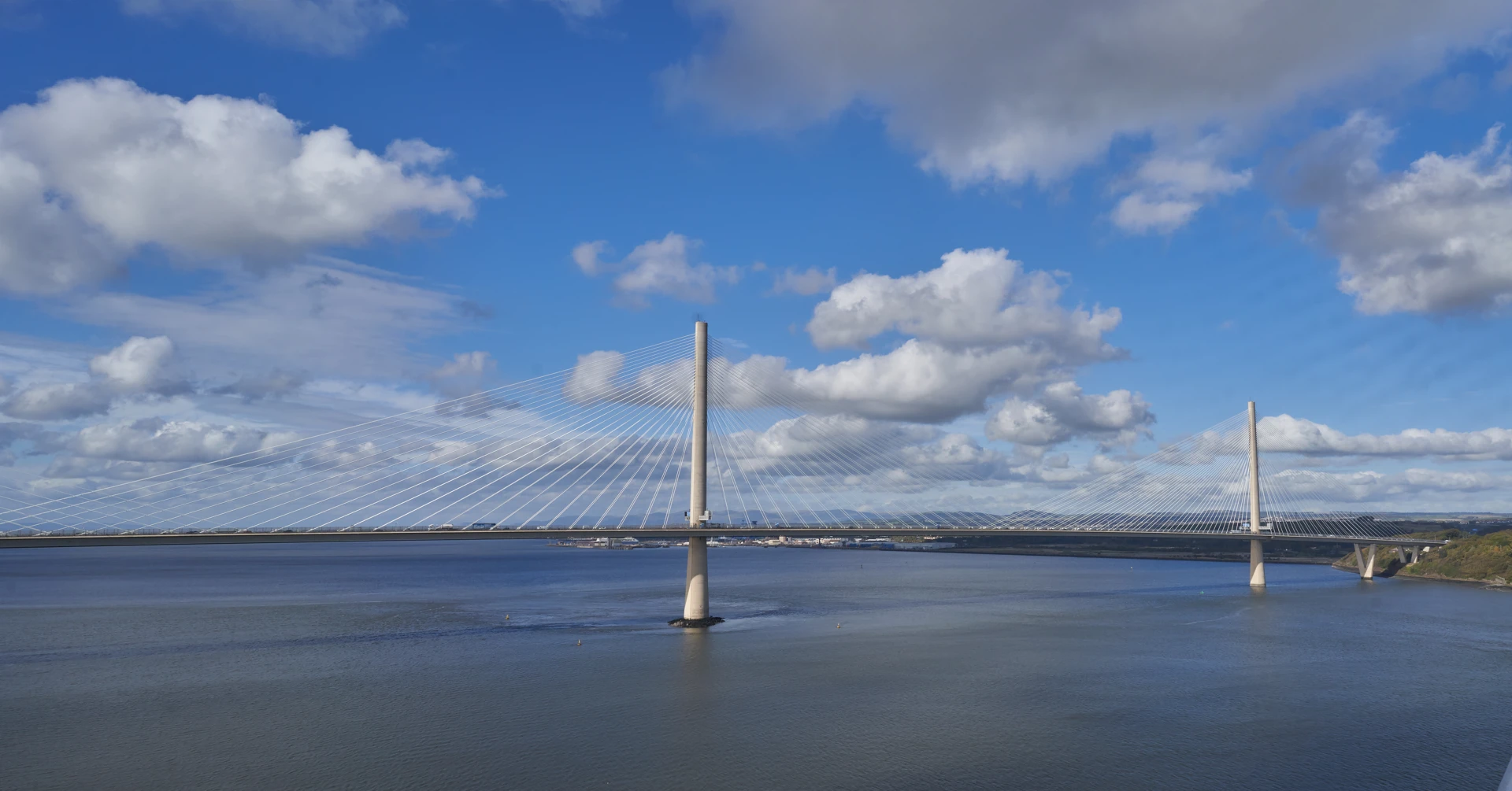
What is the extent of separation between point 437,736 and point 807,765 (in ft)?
40.0

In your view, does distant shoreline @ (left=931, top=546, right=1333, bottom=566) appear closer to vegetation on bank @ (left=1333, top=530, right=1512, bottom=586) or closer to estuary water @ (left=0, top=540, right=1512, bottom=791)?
vegetation on bank @ (left=1333, top=530, right=1512, bottom=586)

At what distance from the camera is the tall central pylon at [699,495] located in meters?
51.8

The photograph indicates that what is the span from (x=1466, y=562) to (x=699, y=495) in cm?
9515

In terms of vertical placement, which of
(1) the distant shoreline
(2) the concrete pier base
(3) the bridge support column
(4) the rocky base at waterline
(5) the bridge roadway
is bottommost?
(1) the distant shoreline

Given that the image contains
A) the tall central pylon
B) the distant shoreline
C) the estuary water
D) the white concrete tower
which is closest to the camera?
the estuary water

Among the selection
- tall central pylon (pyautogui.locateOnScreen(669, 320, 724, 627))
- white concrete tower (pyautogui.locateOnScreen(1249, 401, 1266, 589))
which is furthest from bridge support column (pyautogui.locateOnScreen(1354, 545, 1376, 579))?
tall central pylon (pyautogui.locateOnScreen(669, 320, 724, 627))

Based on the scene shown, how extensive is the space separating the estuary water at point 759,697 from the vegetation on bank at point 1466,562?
102 ft

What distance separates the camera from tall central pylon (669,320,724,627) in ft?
170

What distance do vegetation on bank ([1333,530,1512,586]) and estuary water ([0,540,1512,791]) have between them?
3095 centimetres

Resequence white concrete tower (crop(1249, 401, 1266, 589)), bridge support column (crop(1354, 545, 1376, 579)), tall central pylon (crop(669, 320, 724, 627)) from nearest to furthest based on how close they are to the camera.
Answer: tall central pylon (crop(669, 320, 724, 627)) < white concrete tower (crop(1249, 401, 1266, 589)) < bridge support column (crop(1354, 545, 1376, 579))

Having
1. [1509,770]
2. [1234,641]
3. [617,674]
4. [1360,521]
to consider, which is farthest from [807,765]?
[1360,521]

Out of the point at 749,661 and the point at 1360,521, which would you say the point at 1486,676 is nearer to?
the point at 749,661

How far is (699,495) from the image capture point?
170 ft

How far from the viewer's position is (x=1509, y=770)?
10.1m
